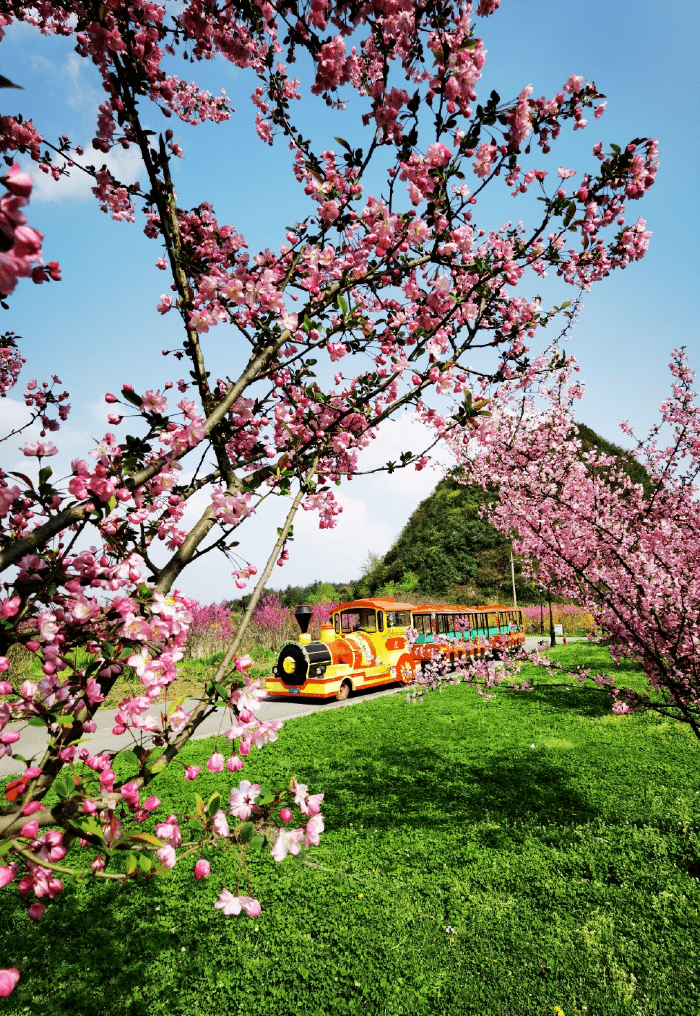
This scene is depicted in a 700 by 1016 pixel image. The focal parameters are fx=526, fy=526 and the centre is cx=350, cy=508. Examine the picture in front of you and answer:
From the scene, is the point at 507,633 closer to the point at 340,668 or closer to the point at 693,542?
the point at 340,668

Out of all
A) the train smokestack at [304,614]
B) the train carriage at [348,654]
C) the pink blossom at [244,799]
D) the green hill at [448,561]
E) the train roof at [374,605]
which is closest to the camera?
the pink blossom at [244,799]

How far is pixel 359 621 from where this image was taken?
48.7 ft

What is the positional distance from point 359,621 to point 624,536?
9.65 metres

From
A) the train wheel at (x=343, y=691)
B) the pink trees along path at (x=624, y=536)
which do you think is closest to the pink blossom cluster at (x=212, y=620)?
the train wheel at (x=343, y=691)

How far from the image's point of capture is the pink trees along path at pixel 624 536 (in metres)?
5.08

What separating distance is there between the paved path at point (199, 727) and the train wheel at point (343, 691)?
140 mm

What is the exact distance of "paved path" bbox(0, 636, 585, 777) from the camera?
8359 millimetres

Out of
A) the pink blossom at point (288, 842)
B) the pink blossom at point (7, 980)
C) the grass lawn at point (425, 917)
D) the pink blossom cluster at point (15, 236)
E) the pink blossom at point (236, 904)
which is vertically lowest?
the grass lawn at point (425, 917)

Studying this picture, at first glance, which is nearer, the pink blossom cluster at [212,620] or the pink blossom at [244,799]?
the pink blossom at [244,799]

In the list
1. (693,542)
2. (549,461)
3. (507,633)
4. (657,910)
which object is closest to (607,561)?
(693,542)

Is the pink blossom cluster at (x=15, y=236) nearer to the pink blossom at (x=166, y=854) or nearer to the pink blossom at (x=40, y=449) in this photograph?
the pink blossom at (x=40, y=449)

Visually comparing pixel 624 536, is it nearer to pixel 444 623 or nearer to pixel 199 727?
pixel 199 727

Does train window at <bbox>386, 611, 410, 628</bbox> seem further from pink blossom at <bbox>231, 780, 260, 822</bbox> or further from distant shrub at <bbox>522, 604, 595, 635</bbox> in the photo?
distant shrub at <bbox>522, 604, 595, 635</bbox>

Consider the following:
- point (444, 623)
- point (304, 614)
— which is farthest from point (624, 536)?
point (444, 623)
